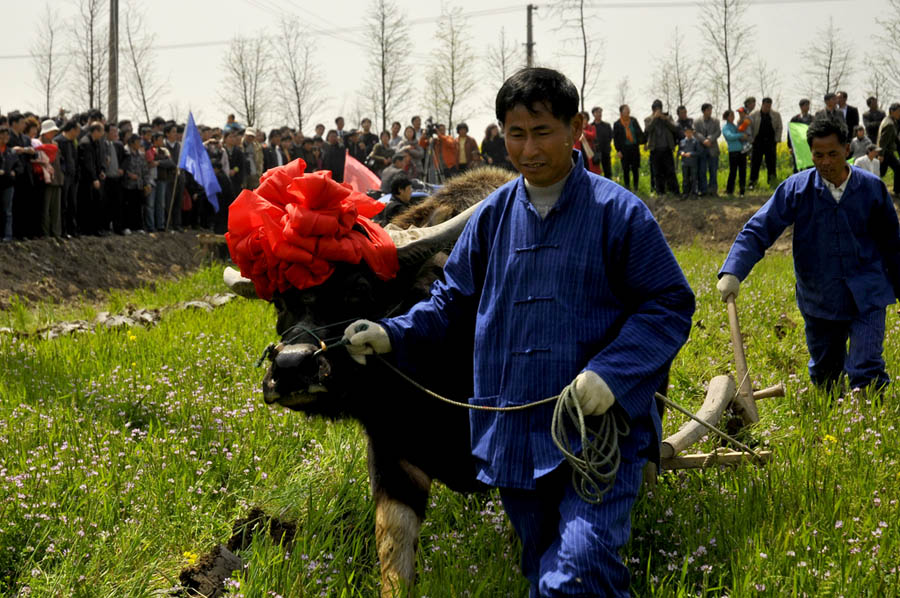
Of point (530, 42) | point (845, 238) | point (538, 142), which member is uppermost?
point (530, 42)

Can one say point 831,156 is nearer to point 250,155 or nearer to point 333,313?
point 333,313

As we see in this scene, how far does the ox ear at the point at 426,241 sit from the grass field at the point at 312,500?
3.50 feet

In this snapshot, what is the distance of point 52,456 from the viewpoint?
4.58m

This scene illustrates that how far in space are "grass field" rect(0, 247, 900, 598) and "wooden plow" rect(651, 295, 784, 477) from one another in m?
0.10

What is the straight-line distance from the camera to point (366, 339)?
3055 mm

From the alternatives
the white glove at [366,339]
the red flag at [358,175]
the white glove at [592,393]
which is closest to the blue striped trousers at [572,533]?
the white glove at [592,393]

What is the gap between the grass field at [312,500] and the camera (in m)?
3.23

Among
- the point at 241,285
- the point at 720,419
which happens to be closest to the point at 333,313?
the point at 241,285

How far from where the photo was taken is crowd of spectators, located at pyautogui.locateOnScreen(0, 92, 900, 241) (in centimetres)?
1223

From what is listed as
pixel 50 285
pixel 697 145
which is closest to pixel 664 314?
pixel 50 285

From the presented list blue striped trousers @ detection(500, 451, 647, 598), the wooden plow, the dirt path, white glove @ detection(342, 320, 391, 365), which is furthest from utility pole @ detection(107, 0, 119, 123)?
blue striped trousers @ detection(500, 451, 647, 598)

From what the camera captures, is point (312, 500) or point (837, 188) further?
point (837, 188)

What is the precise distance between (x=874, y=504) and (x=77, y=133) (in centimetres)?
1182

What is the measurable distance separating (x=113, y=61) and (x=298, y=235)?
53.8ft
